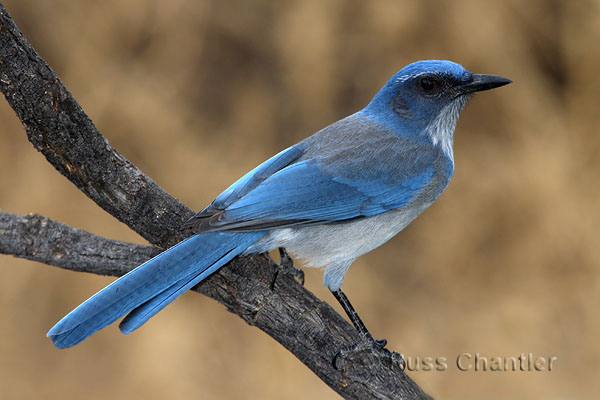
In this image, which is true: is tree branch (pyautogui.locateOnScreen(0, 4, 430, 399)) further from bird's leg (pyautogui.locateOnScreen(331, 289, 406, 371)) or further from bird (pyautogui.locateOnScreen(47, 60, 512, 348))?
bird (pyautogui.locateOnScreen(47, 60, 512, 348))

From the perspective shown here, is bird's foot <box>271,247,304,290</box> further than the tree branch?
Yes

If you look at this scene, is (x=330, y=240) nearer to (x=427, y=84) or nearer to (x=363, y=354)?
(x=363, y=354)

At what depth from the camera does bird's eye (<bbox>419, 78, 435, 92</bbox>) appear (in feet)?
10.3

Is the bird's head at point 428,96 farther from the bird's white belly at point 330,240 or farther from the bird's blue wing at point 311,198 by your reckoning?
the bird's white belly at point 330,240

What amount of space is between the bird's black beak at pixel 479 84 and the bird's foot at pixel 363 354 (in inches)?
46.3

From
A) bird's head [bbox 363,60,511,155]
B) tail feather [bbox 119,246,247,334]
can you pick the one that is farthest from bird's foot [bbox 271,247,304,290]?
bird's head [bbox 363,60,511,155]

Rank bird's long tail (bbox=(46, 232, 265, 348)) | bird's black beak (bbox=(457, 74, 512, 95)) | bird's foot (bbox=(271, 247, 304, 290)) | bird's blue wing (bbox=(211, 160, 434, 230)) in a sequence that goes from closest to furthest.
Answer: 1. bird's long tail (bbox=(46, 232, 265, 348))
2. bird's blue wing (bbox=(211, 160, 434, 230))
3. bird's foot (bbox=(271, 247, 304, 290))
4. bird's black beak (bbox=(457, 74, 512, 95))

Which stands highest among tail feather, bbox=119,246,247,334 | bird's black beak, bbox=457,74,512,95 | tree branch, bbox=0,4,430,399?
bird's black beak, bbox=457,74,512,95

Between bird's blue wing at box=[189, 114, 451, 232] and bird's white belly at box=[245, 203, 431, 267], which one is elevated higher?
bird's blue wing at box=[189, 114, 451, 232]

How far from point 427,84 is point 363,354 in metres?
1.22

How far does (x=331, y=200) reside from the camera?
2.85 m

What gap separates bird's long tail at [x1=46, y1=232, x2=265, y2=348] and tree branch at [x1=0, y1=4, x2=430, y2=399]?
0.21m

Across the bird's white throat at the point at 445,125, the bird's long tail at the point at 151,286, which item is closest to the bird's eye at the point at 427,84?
the bird's white throat at the point at 445,125

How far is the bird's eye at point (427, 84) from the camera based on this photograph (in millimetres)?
3145
